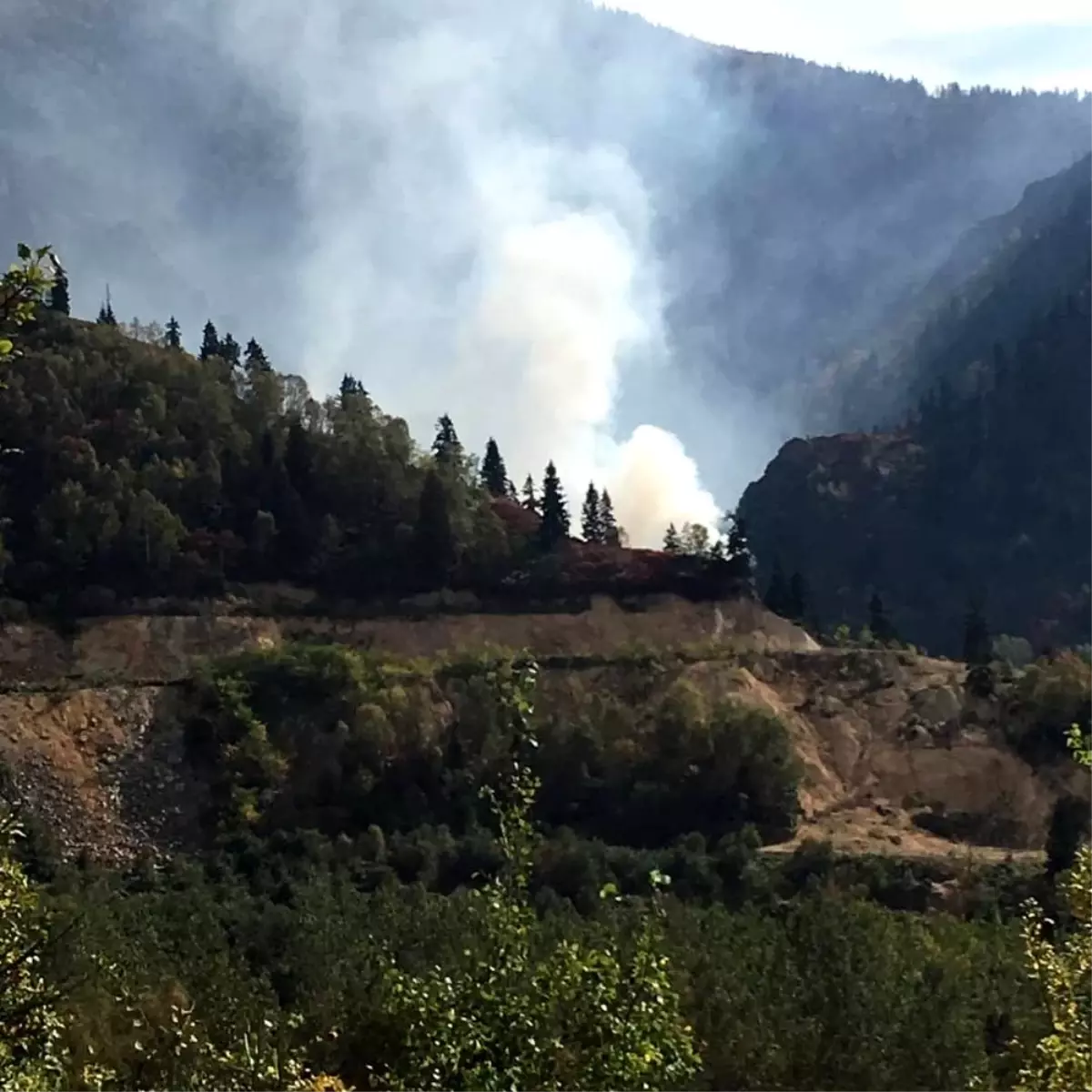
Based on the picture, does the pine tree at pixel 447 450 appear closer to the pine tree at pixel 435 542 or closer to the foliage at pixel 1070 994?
the pine tree at pixel 435 542

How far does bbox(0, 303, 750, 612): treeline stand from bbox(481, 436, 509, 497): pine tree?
14.9 meters

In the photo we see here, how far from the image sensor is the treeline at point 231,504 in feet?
286

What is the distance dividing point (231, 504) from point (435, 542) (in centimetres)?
1453

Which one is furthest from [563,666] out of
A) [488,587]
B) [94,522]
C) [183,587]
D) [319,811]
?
[94,522]

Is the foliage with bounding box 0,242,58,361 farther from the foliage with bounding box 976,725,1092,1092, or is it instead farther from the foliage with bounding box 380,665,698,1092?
the foliage with bounding box 976,725,1092,1092

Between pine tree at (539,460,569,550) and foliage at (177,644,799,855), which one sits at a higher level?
pine tree at (539,460,569,550)

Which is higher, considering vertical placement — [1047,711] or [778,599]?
[778,599]

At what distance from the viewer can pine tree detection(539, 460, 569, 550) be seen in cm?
9862

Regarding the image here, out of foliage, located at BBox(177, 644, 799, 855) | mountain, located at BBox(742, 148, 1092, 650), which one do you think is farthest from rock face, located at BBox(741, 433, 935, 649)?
foliage, located at BBox(177, 644, 799, 855)

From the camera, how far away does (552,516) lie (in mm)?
100125

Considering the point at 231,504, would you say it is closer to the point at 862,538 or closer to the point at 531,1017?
the point at 531,1017

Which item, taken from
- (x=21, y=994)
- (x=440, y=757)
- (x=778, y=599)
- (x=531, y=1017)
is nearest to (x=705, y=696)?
(x=440, y=757)

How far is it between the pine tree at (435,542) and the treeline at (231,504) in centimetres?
9

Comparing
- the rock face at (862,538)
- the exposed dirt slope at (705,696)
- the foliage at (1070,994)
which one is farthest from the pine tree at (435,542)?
the rock face at (862,538)
